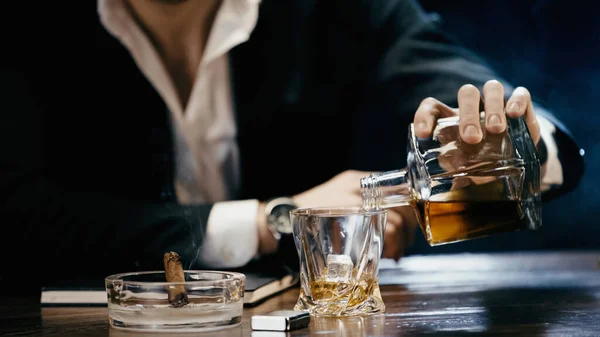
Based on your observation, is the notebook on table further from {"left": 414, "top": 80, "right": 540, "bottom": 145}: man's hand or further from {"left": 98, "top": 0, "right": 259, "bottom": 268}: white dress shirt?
{"left": 98, "top": 0, "right": 259, "bottom": 268}: white dress shirt

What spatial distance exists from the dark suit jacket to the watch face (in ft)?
0.89

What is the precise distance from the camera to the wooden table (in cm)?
74

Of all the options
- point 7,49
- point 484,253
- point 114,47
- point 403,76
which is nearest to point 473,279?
point 484,253

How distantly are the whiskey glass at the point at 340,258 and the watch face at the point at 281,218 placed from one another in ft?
2.07

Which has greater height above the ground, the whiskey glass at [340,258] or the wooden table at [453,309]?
the whiskey glass at [340,258]

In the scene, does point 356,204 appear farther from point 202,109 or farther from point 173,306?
point 173,306

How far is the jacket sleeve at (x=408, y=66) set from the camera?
1640mm

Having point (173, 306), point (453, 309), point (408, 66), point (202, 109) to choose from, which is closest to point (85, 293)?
point (173, 306)

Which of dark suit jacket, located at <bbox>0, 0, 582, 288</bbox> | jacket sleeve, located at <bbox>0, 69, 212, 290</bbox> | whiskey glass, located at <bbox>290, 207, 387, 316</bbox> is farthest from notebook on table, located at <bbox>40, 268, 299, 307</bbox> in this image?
dark suit jacket, located at <bbox>0, 0, 582, 288</bbox>

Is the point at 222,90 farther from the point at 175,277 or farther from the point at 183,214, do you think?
the point at 175,277

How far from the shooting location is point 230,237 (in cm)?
146

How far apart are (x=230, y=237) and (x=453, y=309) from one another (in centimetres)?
67

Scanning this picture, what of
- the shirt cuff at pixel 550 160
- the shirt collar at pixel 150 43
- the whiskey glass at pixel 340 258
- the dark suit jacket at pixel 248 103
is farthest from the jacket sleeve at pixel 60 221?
the shirt cuff at pixel 550 160

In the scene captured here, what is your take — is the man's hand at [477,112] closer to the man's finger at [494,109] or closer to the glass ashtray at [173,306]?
the man's finger at [494,109]
